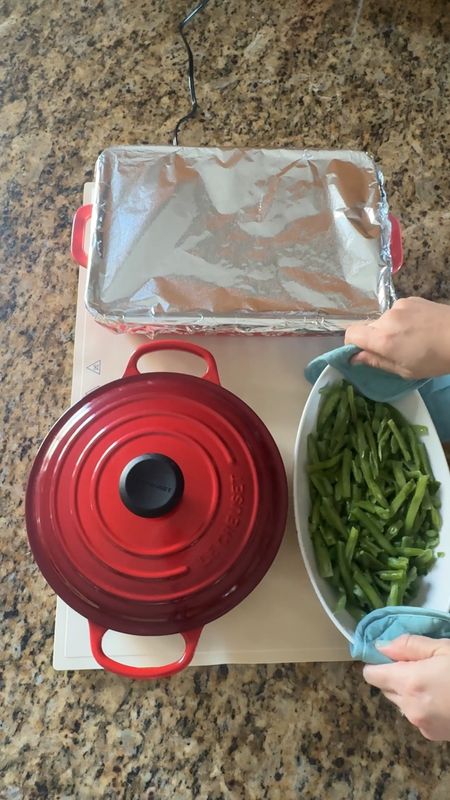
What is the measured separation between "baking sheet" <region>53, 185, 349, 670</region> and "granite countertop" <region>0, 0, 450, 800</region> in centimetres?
2

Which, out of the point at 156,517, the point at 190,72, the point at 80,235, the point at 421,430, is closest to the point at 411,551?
the point at 421,430

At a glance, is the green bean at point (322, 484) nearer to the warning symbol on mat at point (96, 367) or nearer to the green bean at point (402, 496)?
the green bean at point (402, 496)

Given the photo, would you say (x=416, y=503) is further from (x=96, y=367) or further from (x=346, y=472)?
(x=96, y=367)

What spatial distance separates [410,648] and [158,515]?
234 millimetres

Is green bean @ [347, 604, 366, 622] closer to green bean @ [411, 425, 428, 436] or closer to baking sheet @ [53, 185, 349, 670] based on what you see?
baking sheet @ [53, 185, 349, 670]

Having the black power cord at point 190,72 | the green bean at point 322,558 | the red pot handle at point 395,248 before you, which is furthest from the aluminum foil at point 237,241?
the green bean at point 322,558

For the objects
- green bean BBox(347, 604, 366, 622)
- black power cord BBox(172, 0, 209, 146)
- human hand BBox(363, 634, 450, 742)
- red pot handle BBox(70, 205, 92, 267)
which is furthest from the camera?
black power cord BBox(172, 0, 209, 146)

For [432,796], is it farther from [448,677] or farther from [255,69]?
[255,69]

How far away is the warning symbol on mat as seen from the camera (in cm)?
72

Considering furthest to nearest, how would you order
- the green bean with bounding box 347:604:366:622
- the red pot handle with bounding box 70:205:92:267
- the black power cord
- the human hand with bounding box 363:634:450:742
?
the black power cord < the red pot handle with bounding box 70:205:92:267 < the green bean with bounding box 347:604:366:622 < the human hand with bounding box 363:634:450:742

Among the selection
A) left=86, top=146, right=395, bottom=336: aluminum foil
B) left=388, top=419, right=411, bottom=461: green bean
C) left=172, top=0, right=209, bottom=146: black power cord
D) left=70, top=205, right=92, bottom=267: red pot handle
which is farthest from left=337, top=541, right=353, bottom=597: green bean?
left=172, top=0, right=209, bottom=146: black power cord

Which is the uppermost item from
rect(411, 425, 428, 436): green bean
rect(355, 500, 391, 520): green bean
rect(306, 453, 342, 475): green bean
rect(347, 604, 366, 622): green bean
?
rect(411, 425, 428, 436): green bean

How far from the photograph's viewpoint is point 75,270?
77cm

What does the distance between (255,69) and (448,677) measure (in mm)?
760
